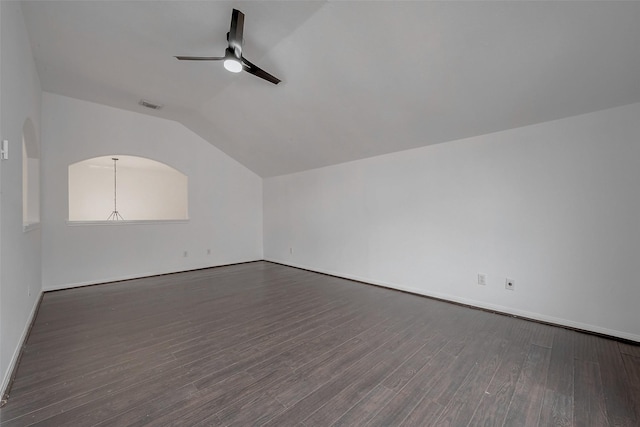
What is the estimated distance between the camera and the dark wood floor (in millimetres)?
1515

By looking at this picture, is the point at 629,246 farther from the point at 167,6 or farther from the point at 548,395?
the point at 167,6

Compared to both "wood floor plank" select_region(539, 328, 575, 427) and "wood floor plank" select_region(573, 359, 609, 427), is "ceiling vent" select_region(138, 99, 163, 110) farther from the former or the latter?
"wood floor plank" select_region(573, 359, 609, 427)

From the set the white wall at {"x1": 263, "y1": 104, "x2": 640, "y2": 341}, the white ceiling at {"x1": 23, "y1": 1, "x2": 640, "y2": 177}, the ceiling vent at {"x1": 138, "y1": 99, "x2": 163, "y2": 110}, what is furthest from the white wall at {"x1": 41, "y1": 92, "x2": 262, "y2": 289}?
the white wall at {"x1": 263, "y1": 104, "x2": 640, "y2": 341}

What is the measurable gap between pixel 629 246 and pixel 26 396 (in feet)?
15.6

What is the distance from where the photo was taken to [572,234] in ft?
8.60

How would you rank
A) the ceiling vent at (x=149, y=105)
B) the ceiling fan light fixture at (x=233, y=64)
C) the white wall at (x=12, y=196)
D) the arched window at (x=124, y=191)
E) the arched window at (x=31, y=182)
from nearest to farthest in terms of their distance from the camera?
the white wall at (x=12, y=196) < the ceiling fan light fixture at (x=233, y=64) < the arched window at (x=31, y=182) < the ceiling vent at (x=149, y=105) < the arched window at (x=124, y=191)

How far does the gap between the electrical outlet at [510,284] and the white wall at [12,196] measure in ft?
14.2

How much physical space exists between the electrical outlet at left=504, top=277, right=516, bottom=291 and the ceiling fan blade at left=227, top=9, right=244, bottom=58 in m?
3.66

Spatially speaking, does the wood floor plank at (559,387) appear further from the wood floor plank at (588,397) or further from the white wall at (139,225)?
the white wall at (139,225)

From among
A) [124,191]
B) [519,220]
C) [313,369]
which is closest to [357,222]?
[519,220]

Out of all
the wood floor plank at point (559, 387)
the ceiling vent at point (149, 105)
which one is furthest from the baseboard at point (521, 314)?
the ceiling vent at point (149, 105)

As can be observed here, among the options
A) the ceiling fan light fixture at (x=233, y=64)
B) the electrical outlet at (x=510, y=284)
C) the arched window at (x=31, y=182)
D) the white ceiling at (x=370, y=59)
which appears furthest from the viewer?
the arched window at (x=31, y=182)

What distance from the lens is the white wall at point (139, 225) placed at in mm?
3982

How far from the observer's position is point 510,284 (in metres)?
2.97
